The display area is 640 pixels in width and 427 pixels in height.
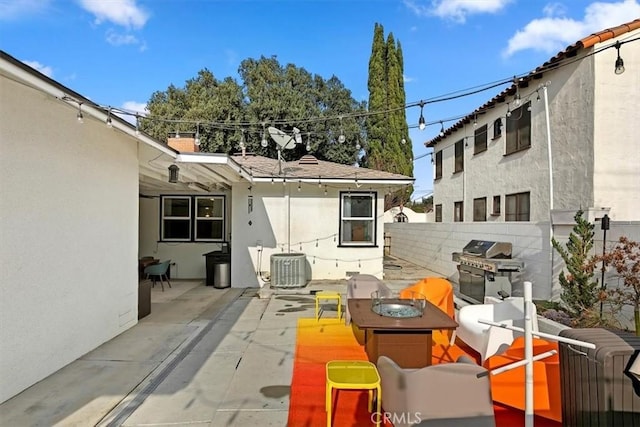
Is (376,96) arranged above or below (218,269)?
above

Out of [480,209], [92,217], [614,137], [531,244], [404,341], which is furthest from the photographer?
[480,209]

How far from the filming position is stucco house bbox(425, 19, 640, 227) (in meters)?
7.65

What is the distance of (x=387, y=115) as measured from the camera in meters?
25.0

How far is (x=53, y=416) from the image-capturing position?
10.5 ft

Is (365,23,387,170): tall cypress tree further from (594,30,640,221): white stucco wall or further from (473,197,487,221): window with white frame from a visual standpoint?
(594,30,640,221): white stucco wall

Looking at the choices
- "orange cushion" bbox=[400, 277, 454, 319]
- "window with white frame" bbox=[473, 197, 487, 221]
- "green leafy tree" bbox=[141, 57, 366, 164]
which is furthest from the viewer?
"green leafy tree" bbox=[141, 57, 366, 164]

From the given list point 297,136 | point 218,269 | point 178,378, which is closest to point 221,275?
point 218,269

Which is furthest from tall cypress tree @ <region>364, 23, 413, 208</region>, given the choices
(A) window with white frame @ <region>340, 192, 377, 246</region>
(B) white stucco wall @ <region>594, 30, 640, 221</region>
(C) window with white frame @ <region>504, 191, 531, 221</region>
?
(B) white stucco wall @ <region>594, 30, 640, 221</region>

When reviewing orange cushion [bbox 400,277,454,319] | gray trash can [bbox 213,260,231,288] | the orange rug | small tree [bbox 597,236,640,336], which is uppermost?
small tree [bbox 597,236,640,336]

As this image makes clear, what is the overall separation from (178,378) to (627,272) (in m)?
5.48

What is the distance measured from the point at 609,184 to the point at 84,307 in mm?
9473

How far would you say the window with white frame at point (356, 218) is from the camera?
10.1 meters

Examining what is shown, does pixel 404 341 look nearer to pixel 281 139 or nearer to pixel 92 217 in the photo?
pixel 92 217

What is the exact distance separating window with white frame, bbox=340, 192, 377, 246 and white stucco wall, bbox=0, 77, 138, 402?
5706 mm
